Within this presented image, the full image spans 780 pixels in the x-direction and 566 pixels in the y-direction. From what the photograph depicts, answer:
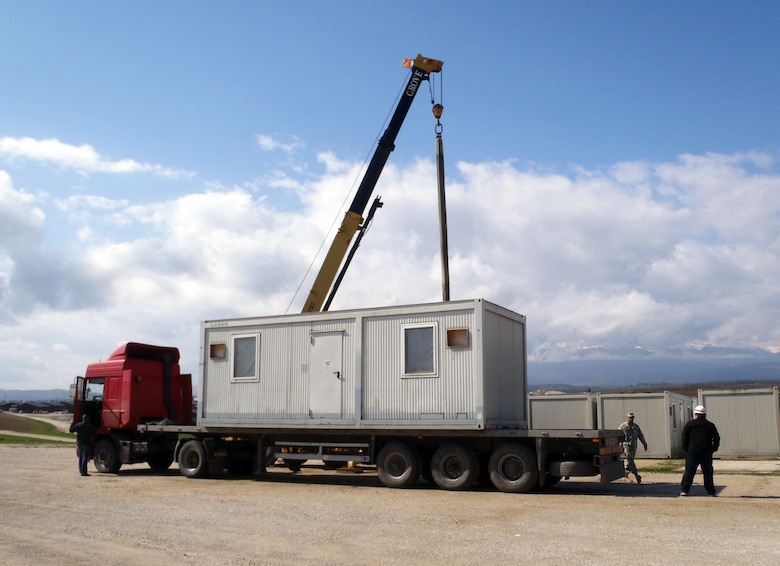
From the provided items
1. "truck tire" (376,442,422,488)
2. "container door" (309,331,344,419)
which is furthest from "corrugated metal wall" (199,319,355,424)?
"truck tire" (376,442,422,488)

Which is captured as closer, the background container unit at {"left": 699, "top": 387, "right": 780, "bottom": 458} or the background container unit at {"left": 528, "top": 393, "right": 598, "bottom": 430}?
the background container unit at {"left": 699, "top": 387, "right": 780, "bottom": 458}

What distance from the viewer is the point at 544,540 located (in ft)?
30.7

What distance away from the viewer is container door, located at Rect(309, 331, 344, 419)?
16188 millimetres

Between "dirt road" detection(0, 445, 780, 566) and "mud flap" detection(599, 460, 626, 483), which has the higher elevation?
"mud flap" detection(599, 460, 626, 483)

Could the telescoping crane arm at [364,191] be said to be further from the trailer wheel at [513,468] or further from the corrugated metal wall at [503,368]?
the trailer wheel at [513,468]

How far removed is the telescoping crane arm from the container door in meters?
4.78

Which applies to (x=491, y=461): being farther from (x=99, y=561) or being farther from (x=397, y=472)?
(x=99, y=561)

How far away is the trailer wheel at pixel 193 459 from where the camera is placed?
1770 cm

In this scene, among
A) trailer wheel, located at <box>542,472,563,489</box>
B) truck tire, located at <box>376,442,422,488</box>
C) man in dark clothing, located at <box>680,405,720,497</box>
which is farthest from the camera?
truck tire, located at <box>376,442,422,488</box>

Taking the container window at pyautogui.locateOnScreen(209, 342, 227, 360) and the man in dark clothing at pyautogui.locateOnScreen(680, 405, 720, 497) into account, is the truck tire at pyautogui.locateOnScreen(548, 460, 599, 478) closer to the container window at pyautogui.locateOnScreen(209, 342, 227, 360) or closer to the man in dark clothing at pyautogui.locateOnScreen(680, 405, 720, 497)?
the man in dark clothing at pyautogui.locateOnScreen(680, 405, 720, 497)

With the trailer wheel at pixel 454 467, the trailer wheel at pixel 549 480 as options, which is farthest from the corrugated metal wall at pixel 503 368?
the trailer wheel at pixel 549 480

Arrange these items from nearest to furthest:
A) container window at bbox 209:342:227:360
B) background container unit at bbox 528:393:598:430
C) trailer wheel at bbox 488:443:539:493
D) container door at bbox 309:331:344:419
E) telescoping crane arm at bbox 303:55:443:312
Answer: trailer wheel at bbox 488:443:539:493
container door at bbox 309:331:344:419
container window at bbox 209:342:227:360
telescoping crane arm at bbox 303:55:443:312
background container unit at bbox 528:393:598:430

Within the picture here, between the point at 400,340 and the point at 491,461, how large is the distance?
290cm

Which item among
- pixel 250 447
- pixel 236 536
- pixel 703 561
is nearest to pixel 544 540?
pixel 703 561
